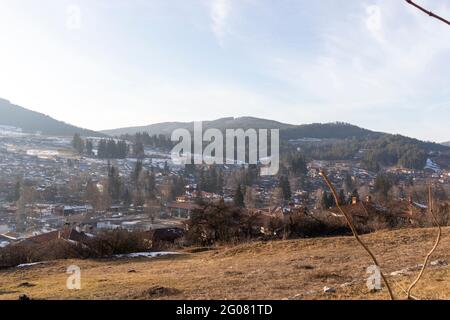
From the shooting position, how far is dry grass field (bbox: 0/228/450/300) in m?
6.15

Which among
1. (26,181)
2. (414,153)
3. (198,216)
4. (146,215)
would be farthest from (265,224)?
(414,153)

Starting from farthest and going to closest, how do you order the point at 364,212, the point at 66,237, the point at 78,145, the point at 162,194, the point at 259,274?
the point at 78,145
the point at 162,194
the point at 364,212
the point at 66,237
the point at 259,274

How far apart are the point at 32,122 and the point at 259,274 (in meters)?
170

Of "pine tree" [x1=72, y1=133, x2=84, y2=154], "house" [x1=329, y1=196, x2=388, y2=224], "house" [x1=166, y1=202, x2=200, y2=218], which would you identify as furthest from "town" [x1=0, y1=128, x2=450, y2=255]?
"pine tree" [x1=72, y1=133, x2=84, y2=154]

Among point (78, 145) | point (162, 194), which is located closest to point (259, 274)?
point (162, 194)

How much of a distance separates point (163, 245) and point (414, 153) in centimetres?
10732

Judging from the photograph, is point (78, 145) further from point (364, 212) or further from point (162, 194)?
point (364, 212)

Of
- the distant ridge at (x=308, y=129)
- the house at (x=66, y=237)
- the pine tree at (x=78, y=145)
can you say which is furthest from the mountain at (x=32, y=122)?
Result: the house at (x=66, y=237)

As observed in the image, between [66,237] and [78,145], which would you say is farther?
[78,145]

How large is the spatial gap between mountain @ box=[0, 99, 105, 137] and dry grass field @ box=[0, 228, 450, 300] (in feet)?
490

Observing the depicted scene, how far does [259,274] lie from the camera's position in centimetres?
836

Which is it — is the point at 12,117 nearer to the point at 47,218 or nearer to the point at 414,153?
the point at 47,218

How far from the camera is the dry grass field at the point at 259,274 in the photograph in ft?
20.2

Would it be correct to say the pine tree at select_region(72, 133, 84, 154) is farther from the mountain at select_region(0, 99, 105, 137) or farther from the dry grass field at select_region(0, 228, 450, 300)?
the dry grass field at select_region(0, 228, 450, 300)
